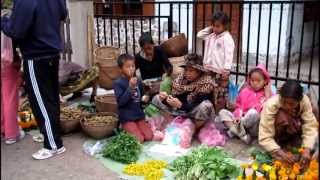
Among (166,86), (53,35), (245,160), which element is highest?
(53,35)

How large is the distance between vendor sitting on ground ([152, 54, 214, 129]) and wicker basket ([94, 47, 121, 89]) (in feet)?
5.27

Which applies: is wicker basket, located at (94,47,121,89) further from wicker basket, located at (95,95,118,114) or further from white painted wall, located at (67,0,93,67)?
wicker basket, located at (95,95,118,114)

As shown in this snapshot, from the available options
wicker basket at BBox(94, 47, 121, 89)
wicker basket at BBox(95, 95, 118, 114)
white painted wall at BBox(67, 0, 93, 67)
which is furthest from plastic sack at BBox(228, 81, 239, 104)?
white painted wall at BBox(67, 0, 93, 67)

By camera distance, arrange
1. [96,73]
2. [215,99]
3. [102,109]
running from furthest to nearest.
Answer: [96,73] → [102,109] → [215,99]

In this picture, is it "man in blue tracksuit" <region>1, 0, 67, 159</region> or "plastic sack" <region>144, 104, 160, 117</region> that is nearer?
"man in blue tracksuit" <region>1, 0, 67, 159</region>

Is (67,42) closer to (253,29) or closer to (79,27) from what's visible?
(79,27)

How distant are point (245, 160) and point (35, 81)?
7.06 feet

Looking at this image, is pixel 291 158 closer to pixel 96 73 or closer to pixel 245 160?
pixel 245 160

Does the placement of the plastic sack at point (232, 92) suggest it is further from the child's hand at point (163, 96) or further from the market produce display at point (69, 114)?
the market produce display at point (69, 114)

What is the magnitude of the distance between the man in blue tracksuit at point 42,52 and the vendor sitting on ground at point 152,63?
150 centimetres

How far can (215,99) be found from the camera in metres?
4.61

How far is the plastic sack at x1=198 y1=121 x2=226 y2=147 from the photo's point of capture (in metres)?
4.30

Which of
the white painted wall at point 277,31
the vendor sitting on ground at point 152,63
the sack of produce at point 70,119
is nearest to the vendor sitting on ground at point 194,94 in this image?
the vendor sitting on ground at point 152,63

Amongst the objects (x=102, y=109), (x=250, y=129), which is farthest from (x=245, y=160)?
(x=102, y=109)
